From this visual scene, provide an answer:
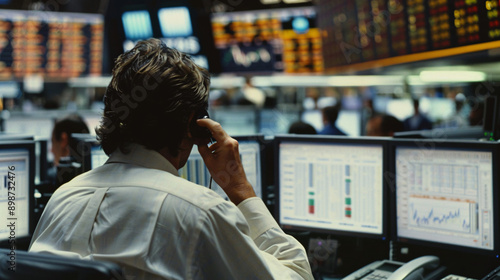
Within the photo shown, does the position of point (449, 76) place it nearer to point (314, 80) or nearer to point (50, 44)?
point (314, 80)

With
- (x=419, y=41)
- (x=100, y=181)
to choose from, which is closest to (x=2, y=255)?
(x=100, y=181)

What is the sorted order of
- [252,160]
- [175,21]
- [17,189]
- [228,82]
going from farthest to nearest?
[228,82] → [175,21] → [252,160] → [17,189]

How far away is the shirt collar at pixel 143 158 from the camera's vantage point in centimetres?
120

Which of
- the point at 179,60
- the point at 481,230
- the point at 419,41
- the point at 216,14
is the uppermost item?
the point at 216,14

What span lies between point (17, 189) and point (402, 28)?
3330 millimetres

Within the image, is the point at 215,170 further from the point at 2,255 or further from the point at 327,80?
the point at 327,80

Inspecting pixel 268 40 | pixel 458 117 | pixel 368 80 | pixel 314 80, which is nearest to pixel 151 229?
pixel 268 40

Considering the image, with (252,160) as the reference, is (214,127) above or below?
above

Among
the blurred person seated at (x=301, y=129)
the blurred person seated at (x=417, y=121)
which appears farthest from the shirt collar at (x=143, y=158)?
the blurred person seated at (x=417, y=121)

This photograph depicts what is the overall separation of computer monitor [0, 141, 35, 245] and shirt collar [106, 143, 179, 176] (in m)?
→ 0.87

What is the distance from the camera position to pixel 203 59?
17.3ft

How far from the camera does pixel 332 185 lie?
1999 millimetres

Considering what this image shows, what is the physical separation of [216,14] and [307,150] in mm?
4077

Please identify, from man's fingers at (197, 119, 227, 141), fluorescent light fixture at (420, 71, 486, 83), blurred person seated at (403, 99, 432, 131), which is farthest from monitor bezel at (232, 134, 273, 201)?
blurred person seated at (403, 99, 432, 131)
